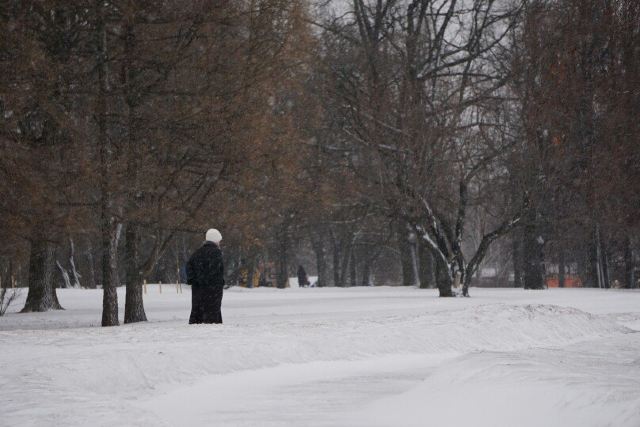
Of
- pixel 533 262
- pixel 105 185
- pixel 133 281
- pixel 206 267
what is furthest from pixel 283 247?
pixel 206 267

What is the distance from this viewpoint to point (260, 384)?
41.8ft

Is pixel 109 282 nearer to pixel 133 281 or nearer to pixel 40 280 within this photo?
pixel 133 281

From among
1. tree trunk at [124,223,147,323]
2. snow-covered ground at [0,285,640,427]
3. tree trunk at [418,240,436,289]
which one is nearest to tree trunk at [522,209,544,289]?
tree trunk at [418,240,436,289]

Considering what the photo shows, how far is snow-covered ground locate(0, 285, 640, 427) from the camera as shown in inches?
364

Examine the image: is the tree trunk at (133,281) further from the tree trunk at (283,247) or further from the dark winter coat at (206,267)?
the tree trunk at (283,247)

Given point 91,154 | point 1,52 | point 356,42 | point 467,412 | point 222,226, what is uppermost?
point 356,42

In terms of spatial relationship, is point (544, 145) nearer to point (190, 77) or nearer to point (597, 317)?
point (597, 317)

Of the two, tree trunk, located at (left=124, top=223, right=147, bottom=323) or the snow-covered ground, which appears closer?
the snow-covered ground

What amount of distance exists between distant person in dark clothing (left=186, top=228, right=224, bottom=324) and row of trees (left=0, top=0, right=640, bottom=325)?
3053mm

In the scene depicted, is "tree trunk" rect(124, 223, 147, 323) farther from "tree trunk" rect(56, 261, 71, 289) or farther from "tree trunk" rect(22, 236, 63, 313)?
"tree trunk" rect(56, 261, 71, 289)

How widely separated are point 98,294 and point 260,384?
82.5ft

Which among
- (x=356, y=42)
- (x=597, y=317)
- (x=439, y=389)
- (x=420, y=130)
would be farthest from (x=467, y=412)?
(x=356, y=42)

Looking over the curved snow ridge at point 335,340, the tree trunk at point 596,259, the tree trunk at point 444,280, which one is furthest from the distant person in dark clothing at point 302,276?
the curved snow ridge at point 335,340

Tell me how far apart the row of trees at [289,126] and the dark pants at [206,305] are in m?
3.19
